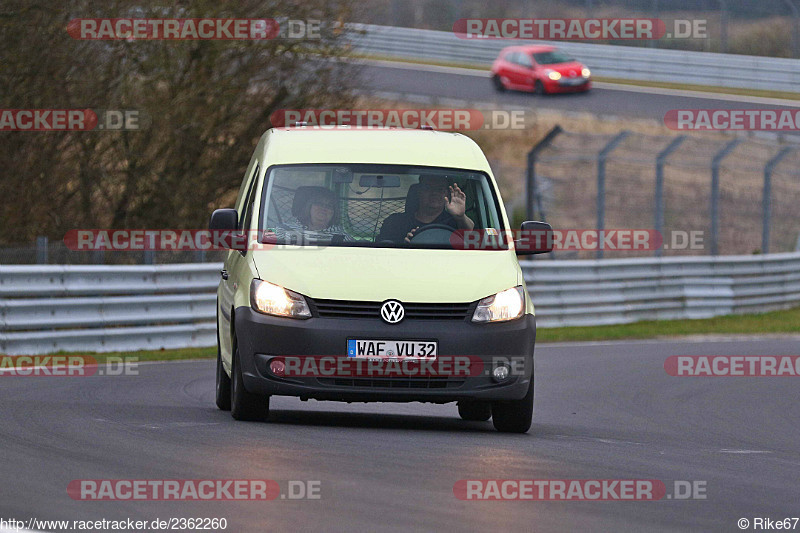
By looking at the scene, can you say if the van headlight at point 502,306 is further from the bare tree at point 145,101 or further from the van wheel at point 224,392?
the bare tree at point 145,101

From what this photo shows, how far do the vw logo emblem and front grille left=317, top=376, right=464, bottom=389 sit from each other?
1.19 feet

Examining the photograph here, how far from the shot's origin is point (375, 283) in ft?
29.8

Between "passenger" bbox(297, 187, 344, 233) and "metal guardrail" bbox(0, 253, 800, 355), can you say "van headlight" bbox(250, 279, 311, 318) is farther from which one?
"metal guardrail" bbox(0, 253, 800, 355)

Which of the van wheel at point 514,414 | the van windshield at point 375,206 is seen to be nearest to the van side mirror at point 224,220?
the van windshield at point 375,206

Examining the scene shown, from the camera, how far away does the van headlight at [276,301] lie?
905cm

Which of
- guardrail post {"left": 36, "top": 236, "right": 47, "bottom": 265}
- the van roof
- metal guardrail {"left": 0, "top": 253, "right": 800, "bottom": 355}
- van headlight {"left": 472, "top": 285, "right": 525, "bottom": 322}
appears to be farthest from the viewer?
guardrail post {"left": 36, "top": 236, "right": 47, "bottom": 265}

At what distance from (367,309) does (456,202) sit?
1.42 meters

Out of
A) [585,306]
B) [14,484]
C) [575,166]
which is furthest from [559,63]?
[14,484]

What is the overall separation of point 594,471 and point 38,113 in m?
13.3

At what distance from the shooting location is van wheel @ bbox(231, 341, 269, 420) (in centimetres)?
941

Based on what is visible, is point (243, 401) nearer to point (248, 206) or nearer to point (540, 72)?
point (248, 206)

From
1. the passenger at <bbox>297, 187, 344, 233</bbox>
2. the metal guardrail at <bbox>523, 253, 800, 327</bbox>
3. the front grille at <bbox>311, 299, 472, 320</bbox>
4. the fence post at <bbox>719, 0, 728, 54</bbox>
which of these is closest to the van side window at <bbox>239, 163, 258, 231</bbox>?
the passenger at <bbox>297, 187, 344, 233</bbox>

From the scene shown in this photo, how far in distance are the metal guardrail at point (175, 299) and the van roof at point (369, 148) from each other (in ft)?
19.3

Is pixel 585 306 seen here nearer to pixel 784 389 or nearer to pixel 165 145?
pixel 165 145
